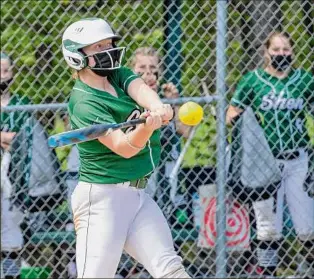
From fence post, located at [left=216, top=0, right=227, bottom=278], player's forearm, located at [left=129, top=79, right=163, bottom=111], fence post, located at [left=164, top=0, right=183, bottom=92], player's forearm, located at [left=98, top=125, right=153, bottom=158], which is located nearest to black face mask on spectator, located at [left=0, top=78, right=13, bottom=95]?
fence post, located at [left=164, top=0, right=183, bottom=92]

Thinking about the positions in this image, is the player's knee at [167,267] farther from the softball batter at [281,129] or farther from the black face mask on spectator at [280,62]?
the black face mask on spectator at [280,62]

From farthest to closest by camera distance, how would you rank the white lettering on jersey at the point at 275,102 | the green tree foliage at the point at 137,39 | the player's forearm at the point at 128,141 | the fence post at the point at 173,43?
the green tree foliage at the point at 137,39, the fence post at the point at 173,43, the white lettering on jersey at the point at 275,102, the player's forearm at the point at 128,141

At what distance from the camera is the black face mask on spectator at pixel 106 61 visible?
193 inches

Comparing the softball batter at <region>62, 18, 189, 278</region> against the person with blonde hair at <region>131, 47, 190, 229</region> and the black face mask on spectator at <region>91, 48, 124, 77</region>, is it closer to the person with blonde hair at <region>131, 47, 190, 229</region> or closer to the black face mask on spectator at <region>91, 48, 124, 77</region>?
the black face mask on spectator at <region>91, 48, 124, 77</region>

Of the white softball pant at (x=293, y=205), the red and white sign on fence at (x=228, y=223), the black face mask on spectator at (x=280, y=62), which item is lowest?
the red and white sign on fence at (x=228, y=223)

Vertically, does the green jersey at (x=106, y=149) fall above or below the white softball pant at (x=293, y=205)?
above

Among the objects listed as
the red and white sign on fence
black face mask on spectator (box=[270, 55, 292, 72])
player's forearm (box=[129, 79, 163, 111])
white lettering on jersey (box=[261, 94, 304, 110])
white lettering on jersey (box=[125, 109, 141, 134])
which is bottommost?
the red and white sign on fence

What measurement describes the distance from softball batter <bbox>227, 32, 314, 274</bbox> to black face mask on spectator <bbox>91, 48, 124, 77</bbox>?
90.1 inches

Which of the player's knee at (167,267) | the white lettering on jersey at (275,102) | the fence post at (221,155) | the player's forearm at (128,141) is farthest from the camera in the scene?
the white lettering on jersey at (275,102)

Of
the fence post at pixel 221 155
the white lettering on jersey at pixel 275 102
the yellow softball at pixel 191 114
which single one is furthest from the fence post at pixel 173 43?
the yellow softball at pixel 191 114

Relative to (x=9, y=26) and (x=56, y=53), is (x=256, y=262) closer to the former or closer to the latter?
(x=56, y=53)

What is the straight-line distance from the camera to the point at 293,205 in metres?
7.14

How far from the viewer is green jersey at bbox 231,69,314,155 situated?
709cm

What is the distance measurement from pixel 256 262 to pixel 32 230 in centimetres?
165
